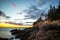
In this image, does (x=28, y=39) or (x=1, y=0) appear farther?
(x=1, y=0)

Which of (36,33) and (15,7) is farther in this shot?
(15,7)

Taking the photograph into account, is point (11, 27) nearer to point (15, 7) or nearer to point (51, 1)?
point (15, 7)

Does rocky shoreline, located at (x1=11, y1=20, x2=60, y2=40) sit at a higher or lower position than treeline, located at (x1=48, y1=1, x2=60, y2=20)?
lower

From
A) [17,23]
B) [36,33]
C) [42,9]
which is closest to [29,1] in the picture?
[42,9]

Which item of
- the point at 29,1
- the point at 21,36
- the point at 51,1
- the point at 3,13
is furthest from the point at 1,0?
the point at 51,1

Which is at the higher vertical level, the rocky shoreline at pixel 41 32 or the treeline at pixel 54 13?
the treeline at pixel 54 13

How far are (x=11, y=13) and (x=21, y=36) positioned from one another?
64cm

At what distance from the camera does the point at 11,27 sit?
3.17 m

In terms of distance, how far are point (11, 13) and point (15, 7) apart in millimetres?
184

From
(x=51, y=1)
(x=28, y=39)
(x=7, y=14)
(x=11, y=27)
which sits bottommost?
(x=28, y=39)

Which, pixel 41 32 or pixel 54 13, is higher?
pixel 54 13

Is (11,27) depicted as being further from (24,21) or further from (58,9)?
(58,9)

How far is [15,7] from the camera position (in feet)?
10.5

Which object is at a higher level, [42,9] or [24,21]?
[42,9]
